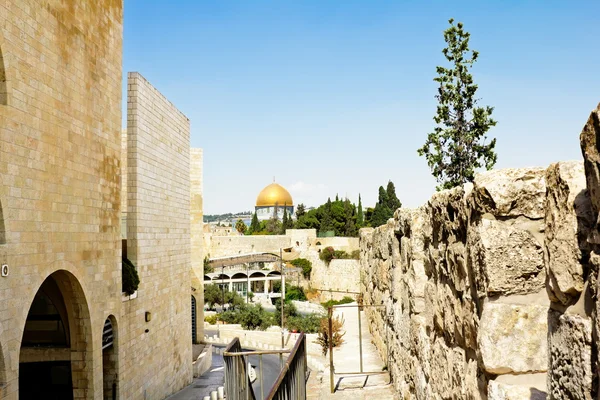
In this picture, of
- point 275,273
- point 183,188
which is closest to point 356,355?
point 183,188

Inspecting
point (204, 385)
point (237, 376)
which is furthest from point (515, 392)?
point (204, 385)

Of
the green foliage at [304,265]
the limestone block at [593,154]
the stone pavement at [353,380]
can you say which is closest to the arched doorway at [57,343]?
the stone pavement at [353,380]

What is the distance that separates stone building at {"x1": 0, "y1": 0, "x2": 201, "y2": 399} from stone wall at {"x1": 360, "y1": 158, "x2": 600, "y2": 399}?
234 inches

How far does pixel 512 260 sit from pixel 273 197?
277 feet

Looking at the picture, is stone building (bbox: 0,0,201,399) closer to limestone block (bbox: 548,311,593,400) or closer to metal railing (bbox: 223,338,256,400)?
metal railing (bbox: 223,338,256,400)

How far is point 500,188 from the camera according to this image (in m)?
1.88

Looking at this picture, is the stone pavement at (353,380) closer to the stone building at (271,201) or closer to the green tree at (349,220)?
the green tree at (349,220)

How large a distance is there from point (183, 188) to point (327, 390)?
12695 millimetres

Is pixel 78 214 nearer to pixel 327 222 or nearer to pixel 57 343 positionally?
pixel 57 343

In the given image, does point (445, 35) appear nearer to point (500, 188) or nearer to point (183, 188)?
point (183, 188)

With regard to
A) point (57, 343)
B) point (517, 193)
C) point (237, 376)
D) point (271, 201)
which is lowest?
point (57, 343)

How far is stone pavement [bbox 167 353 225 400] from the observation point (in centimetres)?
1512

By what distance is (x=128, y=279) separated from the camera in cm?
1168

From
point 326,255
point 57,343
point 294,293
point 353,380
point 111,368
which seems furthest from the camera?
point 326,255
